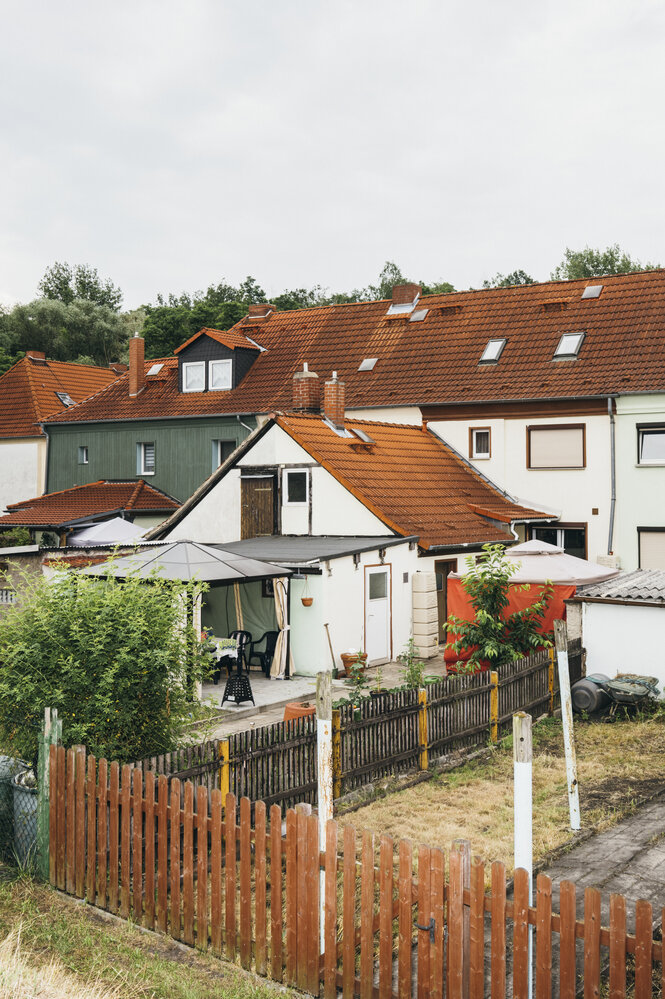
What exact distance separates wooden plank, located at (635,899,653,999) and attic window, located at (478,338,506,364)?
25156 mm

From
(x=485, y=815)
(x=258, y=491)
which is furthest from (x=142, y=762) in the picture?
(x=258, y=491)

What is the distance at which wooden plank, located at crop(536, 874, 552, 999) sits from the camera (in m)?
5.66

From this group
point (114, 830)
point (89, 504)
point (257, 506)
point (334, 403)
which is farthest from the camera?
point (89, 504)

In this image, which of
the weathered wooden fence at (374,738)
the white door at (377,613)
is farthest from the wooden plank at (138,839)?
the white door at (377,613)

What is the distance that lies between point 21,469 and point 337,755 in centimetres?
3304

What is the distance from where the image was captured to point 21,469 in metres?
41.2

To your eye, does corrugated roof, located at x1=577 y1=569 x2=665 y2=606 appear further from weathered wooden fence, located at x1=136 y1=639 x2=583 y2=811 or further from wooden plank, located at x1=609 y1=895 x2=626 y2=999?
wooden plank, located at x1=609 y1=895 x2=626 y2=999

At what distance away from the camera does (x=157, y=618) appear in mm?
9680

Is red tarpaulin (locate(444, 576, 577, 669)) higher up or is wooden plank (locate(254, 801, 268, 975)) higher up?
red tarpaulin (locate(444, 576, 577, 669))

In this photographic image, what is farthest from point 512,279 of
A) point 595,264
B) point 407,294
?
point 407,294

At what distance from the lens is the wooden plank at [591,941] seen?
5.55 meters

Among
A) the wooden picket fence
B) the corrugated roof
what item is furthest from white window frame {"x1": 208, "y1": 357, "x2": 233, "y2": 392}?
the wooden picket fence

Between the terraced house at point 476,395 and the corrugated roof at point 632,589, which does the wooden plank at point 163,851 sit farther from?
the terraced house at point 476,395

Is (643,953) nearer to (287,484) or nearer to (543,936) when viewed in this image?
(543,936)
